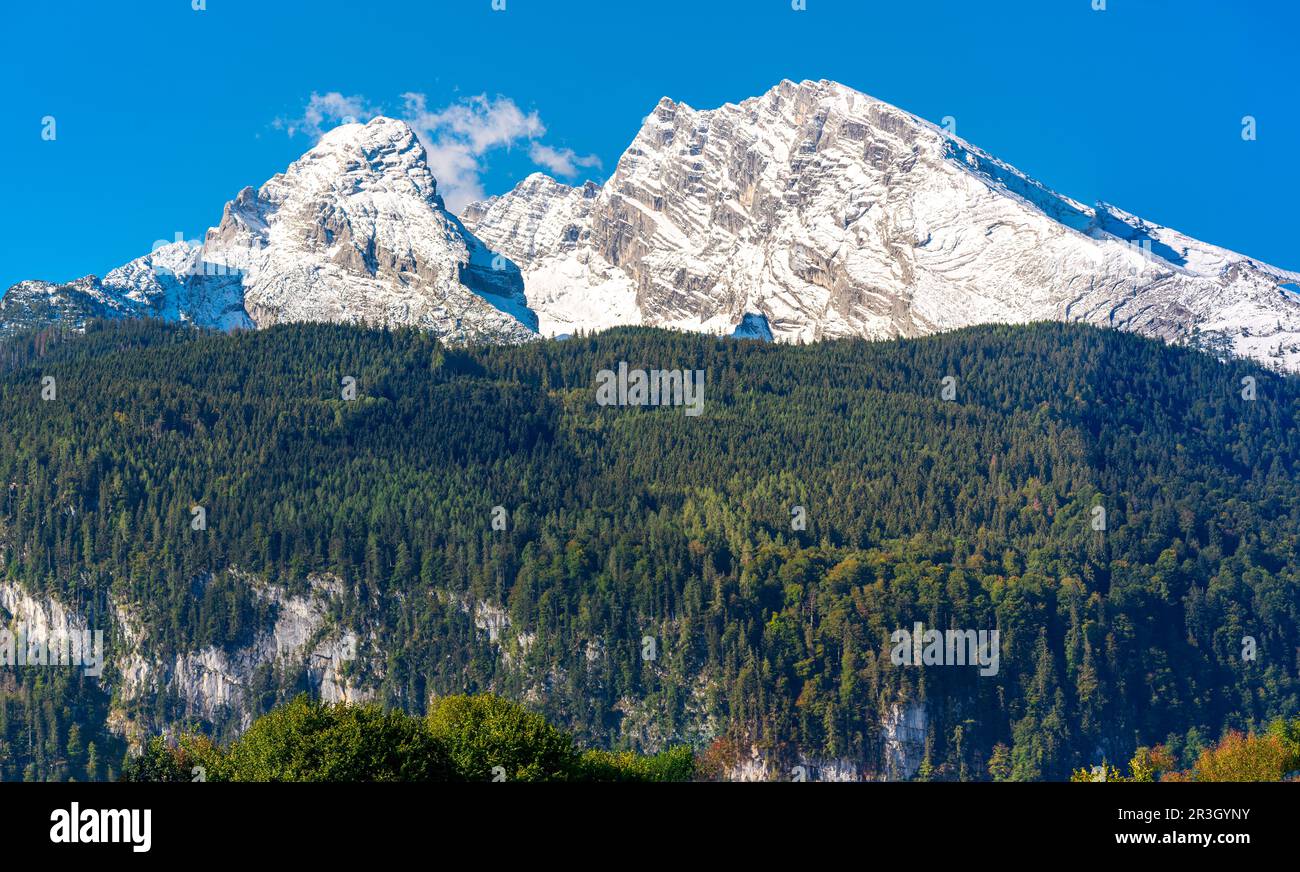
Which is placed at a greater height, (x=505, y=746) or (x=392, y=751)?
(x=392, y=751)

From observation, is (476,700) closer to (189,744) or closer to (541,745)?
(541,745)

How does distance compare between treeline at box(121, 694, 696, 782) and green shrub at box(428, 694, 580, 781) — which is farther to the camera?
green shrub at box(428, 694, 580, 781)

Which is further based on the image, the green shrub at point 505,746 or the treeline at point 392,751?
the green shrub at point 505,746

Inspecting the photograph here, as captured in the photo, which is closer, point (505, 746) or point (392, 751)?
point (392, 751)

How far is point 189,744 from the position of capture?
15100cm

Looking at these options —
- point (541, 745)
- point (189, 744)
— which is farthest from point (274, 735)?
point (189, 744)
